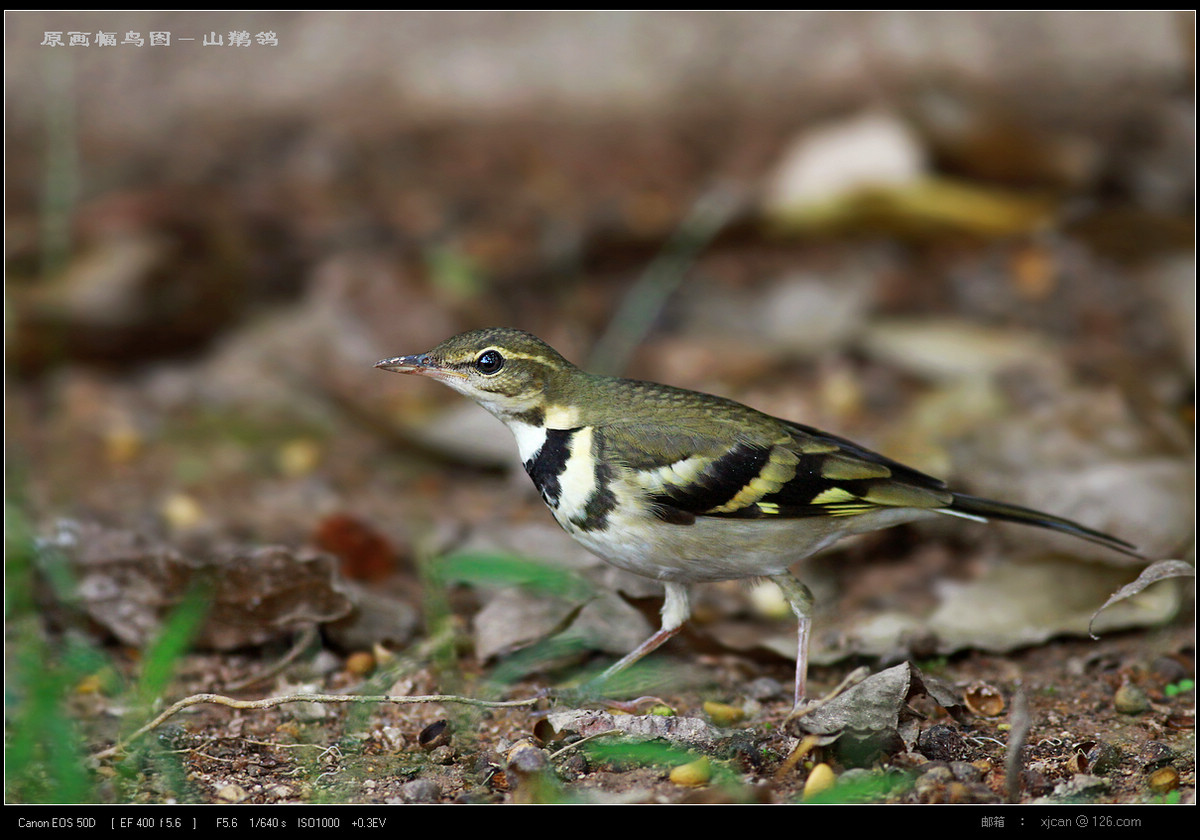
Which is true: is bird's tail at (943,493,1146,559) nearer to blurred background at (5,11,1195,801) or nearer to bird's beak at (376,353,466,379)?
blurred background at (5,11,1195,801)

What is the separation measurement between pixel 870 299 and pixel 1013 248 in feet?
4.16

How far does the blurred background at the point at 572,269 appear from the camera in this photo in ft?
18.4

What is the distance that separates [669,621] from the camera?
4.64m

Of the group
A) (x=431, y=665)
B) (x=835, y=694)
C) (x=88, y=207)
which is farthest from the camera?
(x=88, y=207)

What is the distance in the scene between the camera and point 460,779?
151 inches

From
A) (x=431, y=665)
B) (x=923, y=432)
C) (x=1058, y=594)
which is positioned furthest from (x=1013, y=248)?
(x=431, y=665)

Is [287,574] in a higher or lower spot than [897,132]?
lower

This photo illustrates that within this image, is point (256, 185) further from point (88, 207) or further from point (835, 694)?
point (835, 694)

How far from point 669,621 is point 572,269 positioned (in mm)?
4246

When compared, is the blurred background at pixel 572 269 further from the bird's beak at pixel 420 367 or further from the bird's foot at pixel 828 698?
the bird's beak at pixel 420 367

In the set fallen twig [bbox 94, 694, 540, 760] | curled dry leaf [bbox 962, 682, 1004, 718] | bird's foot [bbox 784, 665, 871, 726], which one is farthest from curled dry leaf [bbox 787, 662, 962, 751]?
fallen twig [bbox 94, 694, 540, 760]

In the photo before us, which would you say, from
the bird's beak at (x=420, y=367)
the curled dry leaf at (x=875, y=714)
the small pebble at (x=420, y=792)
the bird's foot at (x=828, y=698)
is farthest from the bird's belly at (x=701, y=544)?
the small pebble at (x=420, y=792)

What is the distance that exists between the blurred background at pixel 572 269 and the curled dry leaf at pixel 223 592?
0.02 m

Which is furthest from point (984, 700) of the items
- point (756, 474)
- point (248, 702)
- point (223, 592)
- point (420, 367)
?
point (223, 592)
